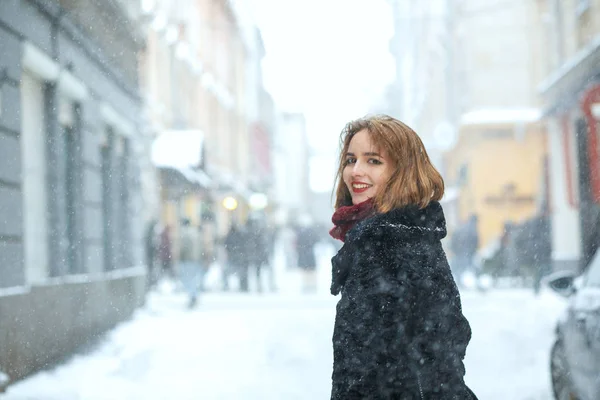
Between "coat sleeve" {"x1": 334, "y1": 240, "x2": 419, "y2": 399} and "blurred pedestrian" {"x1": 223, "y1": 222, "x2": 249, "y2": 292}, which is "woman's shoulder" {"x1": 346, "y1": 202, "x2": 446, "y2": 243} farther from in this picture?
"blurred pedestrian" {"x1": 223, "y1": 222, "x2": 249, "y2": 292}

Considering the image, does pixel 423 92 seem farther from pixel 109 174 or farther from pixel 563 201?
pixel 109 174

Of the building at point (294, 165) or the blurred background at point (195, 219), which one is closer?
the blurred background at point (195, 219)

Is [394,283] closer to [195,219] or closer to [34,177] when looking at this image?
[34,177]

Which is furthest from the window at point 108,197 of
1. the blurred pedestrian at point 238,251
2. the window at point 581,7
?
the window at point 581,7

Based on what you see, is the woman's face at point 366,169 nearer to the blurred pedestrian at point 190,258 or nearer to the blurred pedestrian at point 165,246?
the blurred pedestrian at point 190,258

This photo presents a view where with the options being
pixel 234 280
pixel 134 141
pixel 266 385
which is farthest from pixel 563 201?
pixel 266 385

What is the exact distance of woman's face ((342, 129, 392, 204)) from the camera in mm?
2445

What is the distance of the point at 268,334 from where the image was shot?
10.7 metres

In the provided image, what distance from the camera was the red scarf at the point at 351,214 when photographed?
8.02 feet

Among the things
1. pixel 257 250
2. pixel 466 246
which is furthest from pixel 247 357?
pixel 257 250

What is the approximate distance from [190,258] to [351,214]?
13063 mm

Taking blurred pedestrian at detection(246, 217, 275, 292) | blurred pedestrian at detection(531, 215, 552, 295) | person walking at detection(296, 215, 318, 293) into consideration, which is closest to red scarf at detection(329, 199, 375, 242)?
blurred pedestrian at detection(531, 215, 552, 295)

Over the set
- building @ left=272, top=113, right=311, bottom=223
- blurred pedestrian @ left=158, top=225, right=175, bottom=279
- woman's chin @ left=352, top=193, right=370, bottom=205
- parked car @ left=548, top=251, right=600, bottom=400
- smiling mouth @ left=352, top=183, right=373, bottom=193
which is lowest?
parked car @ left=548, top=251, right=600, bottom=400

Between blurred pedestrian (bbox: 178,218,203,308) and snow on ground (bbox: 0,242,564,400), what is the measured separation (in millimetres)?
666
